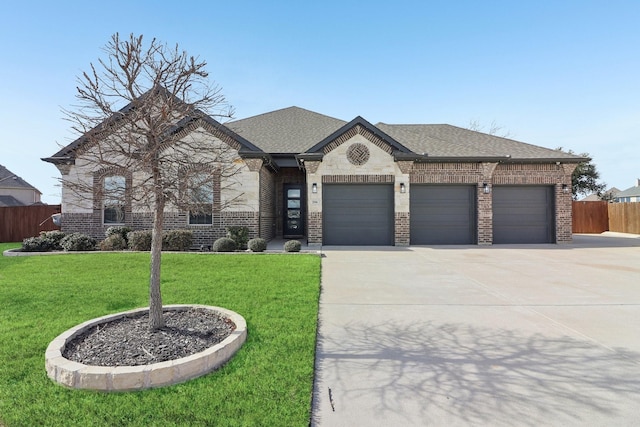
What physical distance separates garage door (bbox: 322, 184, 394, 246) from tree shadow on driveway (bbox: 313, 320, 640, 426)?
30.8ft

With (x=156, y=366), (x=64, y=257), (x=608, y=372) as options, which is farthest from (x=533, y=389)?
(x=64, y=257)

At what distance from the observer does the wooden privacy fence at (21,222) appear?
628 inches

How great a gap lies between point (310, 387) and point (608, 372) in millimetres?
2940

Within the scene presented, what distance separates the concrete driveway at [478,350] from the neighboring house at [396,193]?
20.2 feet

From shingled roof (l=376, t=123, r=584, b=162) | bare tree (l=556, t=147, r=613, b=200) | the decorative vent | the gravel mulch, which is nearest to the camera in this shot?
the gravel mulch

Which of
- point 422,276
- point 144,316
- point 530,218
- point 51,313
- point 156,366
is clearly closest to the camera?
point 156,366

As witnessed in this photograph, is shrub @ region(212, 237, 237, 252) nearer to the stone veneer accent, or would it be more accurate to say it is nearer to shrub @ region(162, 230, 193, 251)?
shrub @ region(162, 230, 193, 251)

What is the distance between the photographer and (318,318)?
4.64m

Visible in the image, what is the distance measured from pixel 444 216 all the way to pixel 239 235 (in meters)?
8.73

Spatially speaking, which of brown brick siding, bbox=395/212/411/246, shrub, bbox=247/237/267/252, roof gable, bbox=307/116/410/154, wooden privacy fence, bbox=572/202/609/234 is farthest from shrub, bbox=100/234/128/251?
wooden privacy fence, bbox=572/202/609/234

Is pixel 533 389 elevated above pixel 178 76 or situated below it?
below

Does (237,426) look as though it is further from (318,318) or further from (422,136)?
(422,136)

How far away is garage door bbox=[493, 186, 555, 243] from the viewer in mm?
14227

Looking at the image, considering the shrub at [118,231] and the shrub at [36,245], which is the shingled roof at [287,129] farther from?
the shrub at [36,245]
